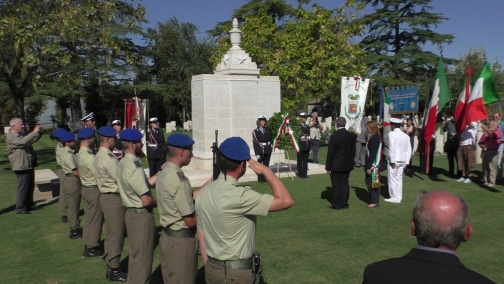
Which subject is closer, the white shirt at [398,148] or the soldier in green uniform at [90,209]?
the soldier in green uniform at [90,209]

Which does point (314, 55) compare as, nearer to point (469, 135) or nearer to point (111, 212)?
point (469, 135)

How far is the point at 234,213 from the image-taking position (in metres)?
3.41

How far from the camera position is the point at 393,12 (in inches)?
1462

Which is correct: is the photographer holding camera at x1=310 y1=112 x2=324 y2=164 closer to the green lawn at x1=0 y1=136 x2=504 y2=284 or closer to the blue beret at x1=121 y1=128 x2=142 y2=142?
the green lawn at x1=0 y1=136 x2=504 y2=284

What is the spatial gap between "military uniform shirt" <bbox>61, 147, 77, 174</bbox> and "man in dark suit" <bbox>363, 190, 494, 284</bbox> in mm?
7151

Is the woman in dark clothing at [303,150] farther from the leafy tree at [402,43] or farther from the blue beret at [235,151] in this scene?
the leafy tree at [402,43]

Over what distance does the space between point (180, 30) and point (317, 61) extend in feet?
91.0

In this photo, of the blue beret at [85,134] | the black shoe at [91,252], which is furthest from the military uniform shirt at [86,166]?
the black shoe at [91,252]

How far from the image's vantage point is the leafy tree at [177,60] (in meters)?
47.4

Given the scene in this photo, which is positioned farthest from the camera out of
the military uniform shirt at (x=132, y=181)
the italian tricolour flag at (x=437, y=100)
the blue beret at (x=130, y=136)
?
the italian tricolour flag at (x=437, y=100)

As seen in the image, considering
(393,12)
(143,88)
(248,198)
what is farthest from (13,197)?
(393,12)

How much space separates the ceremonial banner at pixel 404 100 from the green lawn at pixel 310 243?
1106 cm

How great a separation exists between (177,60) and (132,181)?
4491 cm

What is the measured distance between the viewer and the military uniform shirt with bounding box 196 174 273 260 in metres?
3.41
